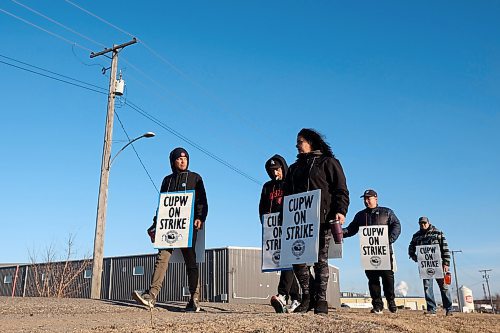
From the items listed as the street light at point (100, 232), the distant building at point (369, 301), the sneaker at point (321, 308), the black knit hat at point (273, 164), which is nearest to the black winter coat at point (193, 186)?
the black knit hat at point (273, 164)

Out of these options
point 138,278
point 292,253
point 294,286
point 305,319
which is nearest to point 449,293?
point 294,286

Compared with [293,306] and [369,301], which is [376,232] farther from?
[369,301]

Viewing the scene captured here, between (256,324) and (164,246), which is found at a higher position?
(164,246)

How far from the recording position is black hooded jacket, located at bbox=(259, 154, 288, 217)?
768 centimetres

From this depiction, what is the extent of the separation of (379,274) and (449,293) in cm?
219

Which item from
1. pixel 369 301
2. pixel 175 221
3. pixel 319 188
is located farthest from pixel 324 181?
pixel 369 301

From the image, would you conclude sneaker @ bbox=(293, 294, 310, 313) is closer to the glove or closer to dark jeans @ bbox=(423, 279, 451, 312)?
the glove

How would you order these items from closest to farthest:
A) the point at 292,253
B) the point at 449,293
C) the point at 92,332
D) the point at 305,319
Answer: the point at 92,332 → the point at 305,319 → the point at 292,253 → the point at 449,293

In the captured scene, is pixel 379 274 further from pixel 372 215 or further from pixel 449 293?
pixel 449 293

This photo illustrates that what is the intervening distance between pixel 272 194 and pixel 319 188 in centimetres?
155

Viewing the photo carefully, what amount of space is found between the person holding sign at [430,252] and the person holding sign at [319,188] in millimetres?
4546

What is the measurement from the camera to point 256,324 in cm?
457

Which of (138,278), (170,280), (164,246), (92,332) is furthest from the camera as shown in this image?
(138,278)

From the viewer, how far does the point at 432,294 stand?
1023 cm
